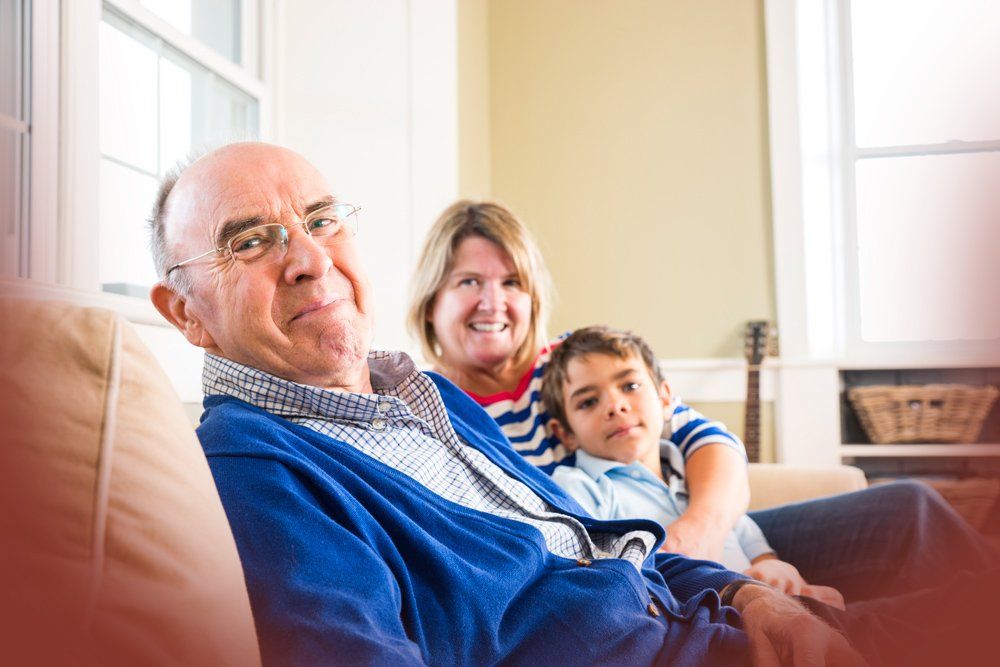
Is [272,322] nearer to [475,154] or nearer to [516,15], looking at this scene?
[475,154]

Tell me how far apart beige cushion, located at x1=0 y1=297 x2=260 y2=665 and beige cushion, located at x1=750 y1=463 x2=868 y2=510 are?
166cm

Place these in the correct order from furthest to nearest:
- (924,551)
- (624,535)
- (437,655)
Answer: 1. (924,551)
2. (624,535)
3. (437,655)

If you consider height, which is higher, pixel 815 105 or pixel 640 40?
pixel 640 40

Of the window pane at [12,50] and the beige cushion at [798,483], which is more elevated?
the window pane at [12,50]

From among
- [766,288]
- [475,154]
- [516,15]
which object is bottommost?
[766,288]

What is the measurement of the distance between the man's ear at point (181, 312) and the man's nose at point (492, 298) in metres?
0.84

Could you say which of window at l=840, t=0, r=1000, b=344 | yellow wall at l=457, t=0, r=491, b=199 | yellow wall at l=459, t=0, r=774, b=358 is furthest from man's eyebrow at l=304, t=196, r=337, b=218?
window at l=840, t=0, r=1000, b=344

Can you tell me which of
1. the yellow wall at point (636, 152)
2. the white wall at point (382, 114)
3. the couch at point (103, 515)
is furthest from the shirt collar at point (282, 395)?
the yellow wall at point (636, 152)

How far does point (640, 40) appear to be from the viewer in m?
3.97

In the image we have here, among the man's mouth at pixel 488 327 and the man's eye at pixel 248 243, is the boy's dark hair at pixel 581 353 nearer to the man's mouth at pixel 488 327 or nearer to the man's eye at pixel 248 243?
the man's mouth at pixel 488 327

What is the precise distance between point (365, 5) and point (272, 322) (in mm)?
2442

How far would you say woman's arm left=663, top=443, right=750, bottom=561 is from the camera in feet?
5.23

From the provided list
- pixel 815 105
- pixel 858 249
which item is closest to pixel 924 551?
pixel 858 249

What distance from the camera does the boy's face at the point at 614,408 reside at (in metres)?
1.80
